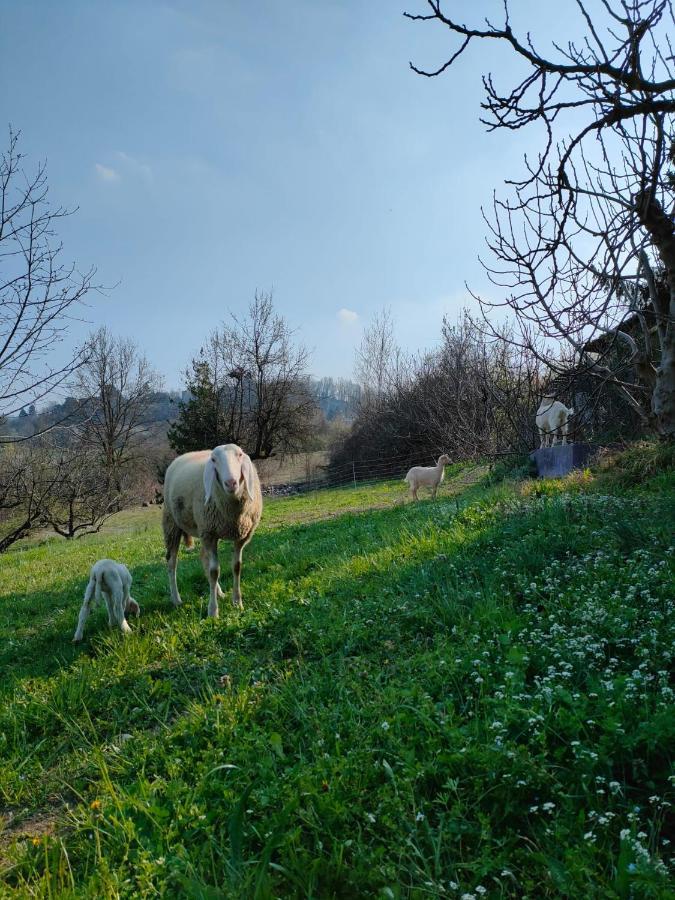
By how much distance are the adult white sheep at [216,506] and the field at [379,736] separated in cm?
64

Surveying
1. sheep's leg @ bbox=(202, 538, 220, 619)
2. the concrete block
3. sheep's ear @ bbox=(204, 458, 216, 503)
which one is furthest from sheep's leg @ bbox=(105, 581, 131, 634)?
the concrete block

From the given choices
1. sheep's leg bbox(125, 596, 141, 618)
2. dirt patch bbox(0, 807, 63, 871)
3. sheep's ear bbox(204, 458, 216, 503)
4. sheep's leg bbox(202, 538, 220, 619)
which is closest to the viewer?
dirt patch bbox(0, 807, 63, 871)

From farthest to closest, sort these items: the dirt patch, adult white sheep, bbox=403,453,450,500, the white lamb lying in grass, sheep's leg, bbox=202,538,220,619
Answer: adult white sheep, bbox=403,453,450,500, sheep's leg, bbox=202,538,220,619, the white lamb lying in grass, the dirt patch

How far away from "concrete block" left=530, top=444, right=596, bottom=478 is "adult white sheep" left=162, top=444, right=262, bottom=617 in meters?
7.15

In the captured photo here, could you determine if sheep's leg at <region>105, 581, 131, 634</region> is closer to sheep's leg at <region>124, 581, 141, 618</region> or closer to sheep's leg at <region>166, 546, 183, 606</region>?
sheep's leg at <region>124, 581, 141, 618</region>

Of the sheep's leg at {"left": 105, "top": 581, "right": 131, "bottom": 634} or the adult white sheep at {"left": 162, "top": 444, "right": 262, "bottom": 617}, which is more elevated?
the adult white sheep at {"left": 162, "top": 444, "right": 262, "bottom": 617}

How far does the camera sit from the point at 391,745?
2688 mm

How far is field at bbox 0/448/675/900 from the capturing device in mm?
2068

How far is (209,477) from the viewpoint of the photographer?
5.90m

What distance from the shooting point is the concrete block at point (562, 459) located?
35.2ft

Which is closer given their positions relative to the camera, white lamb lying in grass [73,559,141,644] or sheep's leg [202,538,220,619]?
white lamb lying in grass [73,559,141,644]

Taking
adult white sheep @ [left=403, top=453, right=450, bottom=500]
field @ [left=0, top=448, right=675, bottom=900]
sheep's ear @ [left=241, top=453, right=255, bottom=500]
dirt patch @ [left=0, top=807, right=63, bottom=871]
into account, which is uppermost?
sheep's ear @ [left=241, top=453, right=255, bottom=500]

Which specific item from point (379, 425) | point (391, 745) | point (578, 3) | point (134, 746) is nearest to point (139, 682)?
point (134, 746)

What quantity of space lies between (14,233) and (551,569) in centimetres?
647
